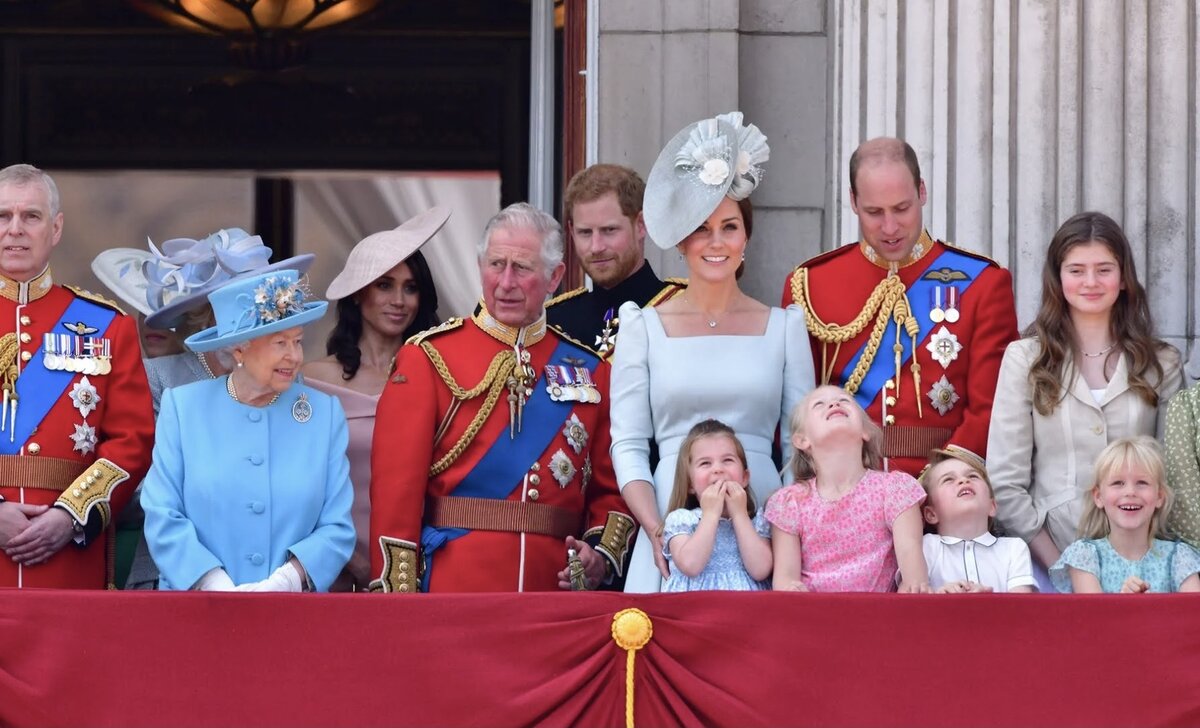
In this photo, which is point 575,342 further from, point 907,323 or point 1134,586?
point 1134,586

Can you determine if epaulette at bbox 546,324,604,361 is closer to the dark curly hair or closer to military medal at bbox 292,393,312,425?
the dark curly hair

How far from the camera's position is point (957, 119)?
6.76 meters

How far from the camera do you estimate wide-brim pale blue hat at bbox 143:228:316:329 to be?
5.82m

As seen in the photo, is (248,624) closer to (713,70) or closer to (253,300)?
(253,300)

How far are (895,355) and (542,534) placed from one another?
3.22 ft

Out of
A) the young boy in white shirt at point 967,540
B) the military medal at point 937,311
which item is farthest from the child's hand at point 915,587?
the military medal at point 937,311

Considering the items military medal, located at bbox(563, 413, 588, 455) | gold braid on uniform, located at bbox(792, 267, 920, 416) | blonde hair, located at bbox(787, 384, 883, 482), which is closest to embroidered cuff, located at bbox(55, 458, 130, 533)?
military medal, located at bbox(563, 413, 588, 455)

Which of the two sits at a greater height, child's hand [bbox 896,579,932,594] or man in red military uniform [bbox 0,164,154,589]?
man in red military uniform [bbox 0,164,154,589]

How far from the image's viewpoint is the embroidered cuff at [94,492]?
5359mm

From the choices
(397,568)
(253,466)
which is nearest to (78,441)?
(253,466)

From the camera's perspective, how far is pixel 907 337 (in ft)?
18.2

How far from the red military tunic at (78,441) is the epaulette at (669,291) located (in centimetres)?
133

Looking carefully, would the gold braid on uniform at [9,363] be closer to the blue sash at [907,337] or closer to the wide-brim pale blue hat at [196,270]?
the wide-brim pale blue hat at [196,270]

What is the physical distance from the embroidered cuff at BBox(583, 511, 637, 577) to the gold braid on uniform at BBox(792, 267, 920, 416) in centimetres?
62
